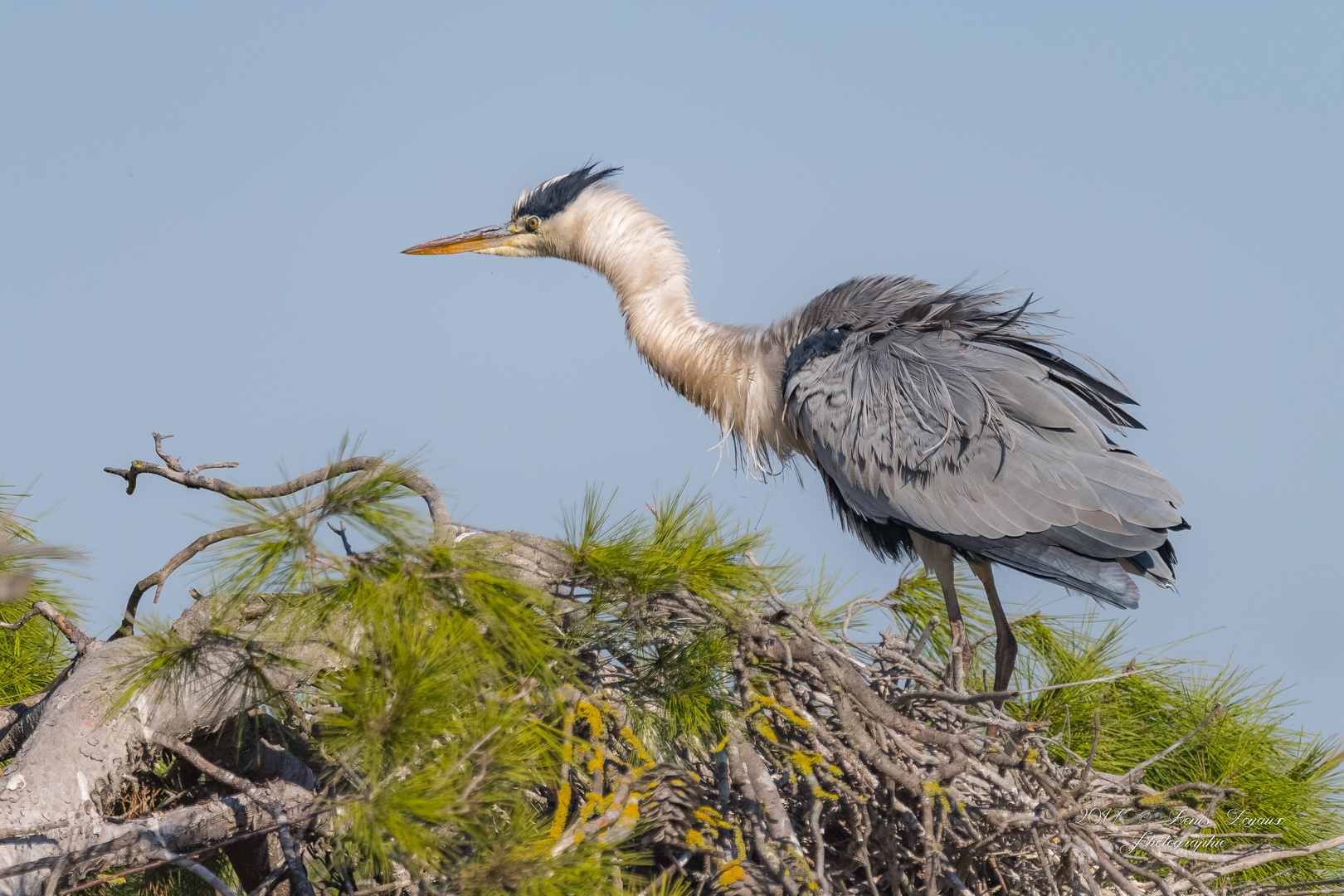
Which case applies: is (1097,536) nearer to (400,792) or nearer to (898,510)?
(898,510)

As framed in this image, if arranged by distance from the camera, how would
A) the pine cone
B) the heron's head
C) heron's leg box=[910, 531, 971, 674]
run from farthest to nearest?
the heron's head, heron's leg box=[910, 531, 971, 674], the pine cone

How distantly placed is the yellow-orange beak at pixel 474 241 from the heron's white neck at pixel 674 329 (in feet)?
1.06

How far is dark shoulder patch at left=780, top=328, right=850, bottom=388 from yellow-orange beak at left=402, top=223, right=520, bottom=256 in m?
1.73

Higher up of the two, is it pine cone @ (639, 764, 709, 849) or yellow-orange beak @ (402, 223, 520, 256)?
yellow-orange beak @ (402, 223, 520, 256)

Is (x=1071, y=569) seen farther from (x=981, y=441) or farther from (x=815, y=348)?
(x=815, y=348)

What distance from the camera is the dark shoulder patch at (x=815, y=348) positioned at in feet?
13.2

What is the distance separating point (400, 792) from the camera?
1757 mm

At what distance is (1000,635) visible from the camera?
12.6ft

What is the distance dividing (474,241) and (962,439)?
2570 mm

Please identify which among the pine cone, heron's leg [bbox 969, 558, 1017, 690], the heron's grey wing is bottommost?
the pine cone

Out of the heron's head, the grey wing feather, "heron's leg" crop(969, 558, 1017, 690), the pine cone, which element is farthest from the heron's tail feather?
the heron's head

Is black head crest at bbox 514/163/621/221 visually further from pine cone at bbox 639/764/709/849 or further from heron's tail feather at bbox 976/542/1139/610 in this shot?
pine cone at bbox 639/764/709/849

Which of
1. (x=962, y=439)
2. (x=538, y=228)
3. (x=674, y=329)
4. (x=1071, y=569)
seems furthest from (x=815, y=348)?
(x=538, y=228)

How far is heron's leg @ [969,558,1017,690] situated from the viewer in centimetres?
382
